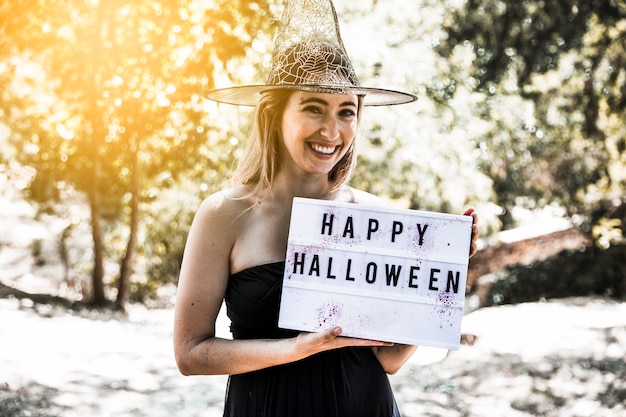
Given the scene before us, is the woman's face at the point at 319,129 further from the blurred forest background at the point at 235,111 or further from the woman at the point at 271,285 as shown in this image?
the blurred forest background at the point at 235,111

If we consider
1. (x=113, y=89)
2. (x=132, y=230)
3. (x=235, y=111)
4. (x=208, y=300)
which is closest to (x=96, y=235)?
(x=132, y=230)

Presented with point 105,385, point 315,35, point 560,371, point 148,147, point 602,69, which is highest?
point 602,69

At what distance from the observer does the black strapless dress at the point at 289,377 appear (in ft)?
6.56

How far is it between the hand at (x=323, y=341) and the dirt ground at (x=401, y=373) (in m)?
4.82

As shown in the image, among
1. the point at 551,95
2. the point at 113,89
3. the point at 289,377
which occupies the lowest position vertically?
the point at 289,377

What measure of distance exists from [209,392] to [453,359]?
2.99m

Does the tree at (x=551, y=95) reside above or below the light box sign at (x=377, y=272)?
above

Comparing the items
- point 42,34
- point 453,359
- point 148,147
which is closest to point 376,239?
point 453,359

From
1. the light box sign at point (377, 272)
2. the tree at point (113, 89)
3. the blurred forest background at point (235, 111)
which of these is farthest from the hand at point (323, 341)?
the tree at point (113, 89)

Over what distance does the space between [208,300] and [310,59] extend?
0.74 m

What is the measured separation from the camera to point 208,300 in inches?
78.0

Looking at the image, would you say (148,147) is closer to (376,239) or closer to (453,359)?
(453,359)

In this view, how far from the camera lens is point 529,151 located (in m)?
15.9

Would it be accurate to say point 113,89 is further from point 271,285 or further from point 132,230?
point 271,285
